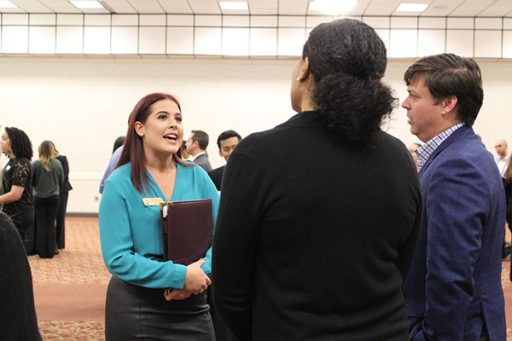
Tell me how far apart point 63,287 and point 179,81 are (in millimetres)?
7027

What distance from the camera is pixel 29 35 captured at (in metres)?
12.2

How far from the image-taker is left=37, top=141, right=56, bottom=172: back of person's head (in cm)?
802

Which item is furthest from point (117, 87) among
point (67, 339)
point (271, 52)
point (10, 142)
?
point (67, 339)

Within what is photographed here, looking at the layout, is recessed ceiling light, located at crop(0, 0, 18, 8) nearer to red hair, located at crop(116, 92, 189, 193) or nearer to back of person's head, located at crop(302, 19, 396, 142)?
red hair, located at crop(116, 92, 189, 193)

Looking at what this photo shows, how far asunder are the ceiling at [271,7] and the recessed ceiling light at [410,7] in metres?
0.10

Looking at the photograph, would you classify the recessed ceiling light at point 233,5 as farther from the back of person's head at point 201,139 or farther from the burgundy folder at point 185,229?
the burgundy folder at point 185,229

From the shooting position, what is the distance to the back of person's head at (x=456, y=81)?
1.83m

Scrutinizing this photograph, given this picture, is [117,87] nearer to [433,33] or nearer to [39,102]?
[39,102]

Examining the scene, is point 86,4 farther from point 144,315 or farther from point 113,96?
point 144,315

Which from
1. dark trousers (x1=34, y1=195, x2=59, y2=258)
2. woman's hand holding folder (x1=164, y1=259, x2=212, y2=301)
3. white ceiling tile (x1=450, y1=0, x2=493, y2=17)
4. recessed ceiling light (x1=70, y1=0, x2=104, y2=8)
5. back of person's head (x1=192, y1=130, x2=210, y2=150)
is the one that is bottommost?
dark trousers (x1=34, y1=195, x2=59, y2=258)

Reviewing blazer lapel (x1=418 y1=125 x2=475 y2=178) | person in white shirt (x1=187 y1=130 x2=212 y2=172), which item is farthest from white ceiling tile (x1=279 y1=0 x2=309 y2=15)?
blazer lapel (x1=418 y1=125 x2=475 y2=178)

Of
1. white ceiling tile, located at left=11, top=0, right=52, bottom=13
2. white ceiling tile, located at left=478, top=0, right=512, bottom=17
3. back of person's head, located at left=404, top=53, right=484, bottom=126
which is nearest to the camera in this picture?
back of person's head, located at left=404, top=53, right=484, bottom=126

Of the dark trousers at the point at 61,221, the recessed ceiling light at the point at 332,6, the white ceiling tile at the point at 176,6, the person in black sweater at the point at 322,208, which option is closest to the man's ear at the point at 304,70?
the person in black sweater at the point at 322,208

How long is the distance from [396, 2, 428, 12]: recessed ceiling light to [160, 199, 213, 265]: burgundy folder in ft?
31.4
